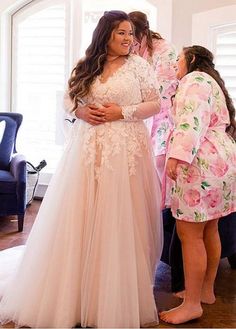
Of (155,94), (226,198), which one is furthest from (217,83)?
(226,198)

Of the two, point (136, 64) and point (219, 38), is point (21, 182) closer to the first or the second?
point (136, 64)

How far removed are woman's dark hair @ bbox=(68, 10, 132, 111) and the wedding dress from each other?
0.05 metres

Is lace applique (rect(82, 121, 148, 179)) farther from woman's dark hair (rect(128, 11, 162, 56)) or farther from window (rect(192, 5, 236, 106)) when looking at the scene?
window (rect(192, 5, 236, 106))

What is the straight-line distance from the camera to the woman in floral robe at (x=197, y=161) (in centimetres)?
221

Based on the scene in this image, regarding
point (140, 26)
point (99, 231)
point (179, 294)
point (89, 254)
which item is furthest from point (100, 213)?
point (140, 26)

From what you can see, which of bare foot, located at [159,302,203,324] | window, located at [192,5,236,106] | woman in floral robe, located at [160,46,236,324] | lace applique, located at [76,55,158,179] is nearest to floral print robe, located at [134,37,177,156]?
woman in floral robe, located at [160,46,236,324]

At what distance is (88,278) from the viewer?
7.34ft

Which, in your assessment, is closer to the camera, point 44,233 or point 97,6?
point 44,233

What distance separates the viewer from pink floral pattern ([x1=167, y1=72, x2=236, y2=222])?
2.20m

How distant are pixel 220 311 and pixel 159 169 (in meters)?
0.90

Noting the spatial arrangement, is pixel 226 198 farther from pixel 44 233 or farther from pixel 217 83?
pixel 44 233

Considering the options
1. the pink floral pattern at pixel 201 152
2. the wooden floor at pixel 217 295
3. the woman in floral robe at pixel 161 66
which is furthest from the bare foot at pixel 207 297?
the woman in floral robe at pixel 161 66

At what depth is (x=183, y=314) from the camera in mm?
2412

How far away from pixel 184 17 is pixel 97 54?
7.81 ft
